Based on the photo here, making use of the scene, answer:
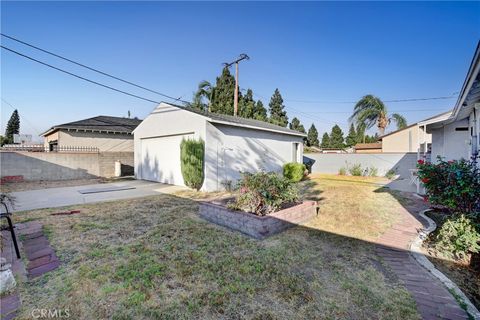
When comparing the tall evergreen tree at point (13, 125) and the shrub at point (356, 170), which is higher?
the tall evergreen tree at point (13, 125)

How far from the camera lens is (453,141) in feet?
27.6

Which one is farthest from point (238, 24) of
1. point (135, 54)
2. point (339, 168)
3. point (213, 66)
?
Result: point (339, 168)

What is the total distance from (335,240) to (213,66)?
62.2 feet

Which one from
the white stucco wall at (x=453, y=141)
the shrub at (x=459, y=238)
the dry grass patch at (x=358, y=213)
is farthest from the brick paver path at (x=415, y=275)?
the white stucco wall at (x=453, y=141)

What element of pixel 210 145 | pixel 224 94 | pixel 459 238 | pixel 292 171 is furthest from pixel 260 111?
pixel 459 238

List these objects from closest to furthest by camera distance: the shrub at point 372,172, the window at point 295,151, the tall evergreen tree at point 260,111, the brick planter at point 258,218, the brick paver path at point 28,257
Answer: the brick paver path at point 28,257 → the brick planter at point 258,218 → the window at point 295,151 → the shrub at point 372,172 → the tall evergreen tree at point 260,111

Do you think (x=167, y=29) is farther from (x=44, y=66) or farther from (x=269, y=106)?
(x=269, y=106)

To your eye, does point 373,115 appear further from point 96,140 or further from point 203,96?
point 96,140

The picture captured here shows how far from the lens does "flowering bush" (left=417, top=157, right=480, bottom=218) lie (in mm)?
3619

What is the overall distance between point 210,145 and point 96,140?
1259cm

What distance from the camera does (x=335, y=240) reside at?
4406mm

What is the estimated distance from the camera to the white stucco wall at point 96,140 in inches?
625

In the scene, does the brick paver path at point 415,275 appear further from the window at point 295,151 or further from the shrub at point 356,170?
the shrub at point 356,170

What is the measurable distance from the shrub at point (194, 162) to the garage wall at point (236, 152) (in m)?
0.26
